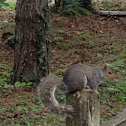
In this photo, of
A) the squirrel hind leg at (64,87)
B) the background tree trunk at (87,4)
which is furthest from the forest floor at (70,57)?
the background tree trunk at (87,4)

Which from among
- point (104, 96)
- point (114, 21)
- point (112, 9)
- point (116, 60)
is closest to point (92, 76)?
point (104, 96)

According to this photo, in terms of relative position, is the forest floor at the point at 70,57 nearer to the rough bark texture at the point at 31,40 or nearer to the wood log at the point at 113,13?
the wood log at the point at 113,13

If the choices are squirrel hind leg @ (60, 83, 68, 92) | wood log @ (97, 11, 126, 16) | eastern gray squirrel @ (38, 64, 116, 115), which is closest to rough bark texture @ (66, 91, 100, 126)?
eastern gray squirrel @ (38, 64, 116, 115)

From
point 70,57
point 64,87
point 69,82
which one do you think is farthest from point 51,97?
point 70,57

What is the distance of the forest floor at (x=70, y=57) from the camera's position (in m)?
5.21

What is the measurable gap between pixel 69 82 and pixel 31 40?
9.37 feet

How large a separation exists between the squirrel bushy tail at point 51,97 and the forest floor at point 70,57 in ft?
0.93

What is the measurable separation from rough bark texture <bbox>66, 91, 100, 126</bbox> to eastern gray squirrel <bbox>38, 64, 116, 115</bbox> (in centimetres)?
7

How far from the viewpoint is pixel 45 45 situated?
671 centimetres

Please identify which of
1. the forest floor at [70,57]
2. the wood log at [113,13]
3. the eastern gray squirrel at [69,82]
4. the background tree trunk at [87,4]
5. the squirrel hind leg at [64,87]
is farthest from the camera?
the background tree trunk at [87,4]

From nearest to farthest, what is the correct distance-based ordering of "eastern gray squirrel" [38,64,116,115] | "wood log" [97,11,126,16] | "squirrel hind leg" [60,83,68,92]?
"eastern gray squirrel" [38,64,116,115]
"squirrel hind leg" [60,83,68,92]
"wood log" [97,11,126,16]

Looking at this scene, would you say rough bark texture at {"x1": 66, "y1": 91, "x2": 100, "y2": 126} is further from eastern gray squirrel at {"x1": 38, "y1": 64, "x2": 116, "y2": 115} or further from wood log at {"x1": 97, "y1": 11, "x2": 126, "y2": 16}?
wood log at {"x1": 97, "y1": 11, "x2": 126, "y2": 16}

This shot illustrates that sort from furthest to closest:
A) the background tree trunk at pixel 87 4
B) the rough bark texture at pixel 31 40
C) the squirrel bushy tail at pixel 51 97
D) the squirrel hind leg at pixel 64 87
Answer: the background tree trunk at pixel 87 4 < the rough bark texture at pixel 31 40 < the squirrel hind leg at pixel 64 87 < the squirrel bushy tail at pixel 51 97

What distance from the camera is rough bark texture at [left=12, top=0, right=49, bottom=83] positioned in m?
6.56
